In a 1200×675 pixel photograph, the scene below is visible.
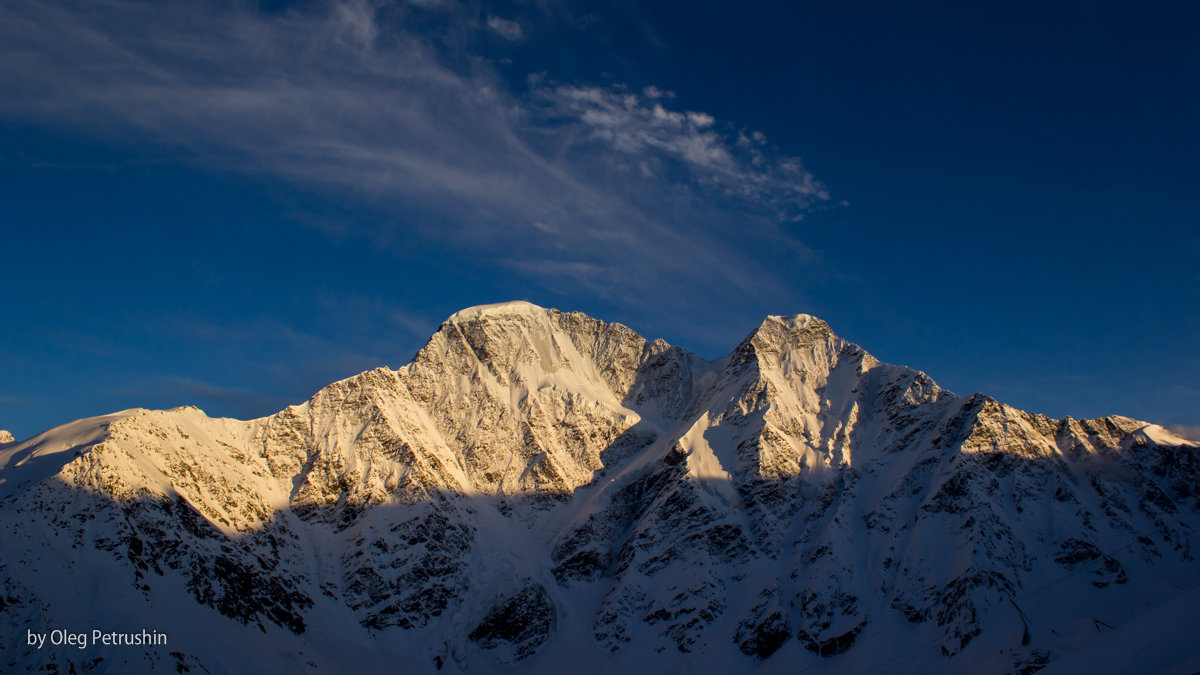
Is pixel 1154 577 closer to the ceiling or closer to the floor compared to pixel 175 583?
closer to the floor

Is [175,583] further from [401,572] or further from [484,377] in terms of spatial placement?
[484,377]

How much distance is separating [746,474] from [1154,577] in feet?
223

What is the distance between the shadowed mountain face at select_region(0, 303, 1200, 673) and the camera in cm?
11162

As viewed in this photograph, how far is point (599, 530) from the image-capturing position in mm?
153375

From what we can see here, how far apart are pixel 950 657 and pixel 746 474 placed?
175 feet

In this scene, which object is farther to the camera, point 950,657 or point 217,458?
point 217,458

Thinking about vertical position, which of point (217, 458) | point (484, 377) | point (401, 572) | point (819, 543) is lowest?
point (819, 543)

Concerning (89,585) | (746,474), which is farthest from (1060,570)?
(89,585)

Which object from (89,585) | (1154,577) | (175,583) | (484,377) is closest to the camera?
(89,585)

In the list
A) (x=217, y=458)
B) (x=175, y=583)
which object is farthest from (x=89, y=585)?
(x=217, y=458)

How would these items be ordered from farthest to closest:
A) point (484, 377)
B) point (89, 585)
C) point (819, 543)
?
1. point (484, 377)
2. point (819, 543)
3. point (89, 585)

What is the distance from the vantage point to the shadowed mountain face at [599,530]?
366 feet

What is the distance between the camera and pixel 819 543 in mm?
136000

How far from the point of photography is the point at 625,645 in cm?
12975
